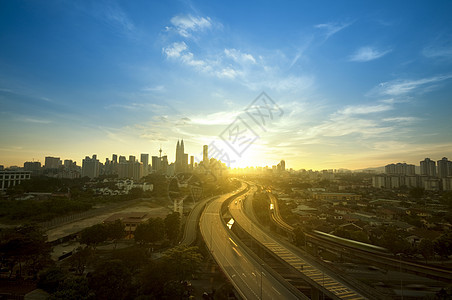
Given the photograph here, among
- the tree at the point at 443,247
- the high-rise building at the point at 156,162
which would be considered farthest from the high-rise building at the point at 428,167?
the high-rise building at the point at 156,162

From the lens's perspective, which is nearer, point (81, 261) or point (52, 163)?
point (81, 261)

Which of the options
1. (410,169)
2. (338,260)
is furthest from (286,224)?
(410,169)

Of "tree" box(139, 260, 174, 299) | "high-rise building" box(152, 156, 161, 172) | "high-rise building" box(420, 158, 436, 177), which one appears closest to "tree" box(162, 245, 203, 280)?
"tree" box(139, 260, 174, 299)

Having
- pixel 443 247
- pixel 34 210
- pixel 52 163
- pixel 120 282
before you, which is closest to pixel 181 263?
pixel 120 282

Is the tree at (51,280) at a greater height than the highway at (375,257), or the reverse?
the tree at (51,280)

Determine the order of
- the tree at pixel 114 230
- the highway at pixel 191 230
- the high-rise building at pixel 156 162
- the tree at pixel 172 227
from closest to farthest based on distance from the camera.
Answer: the tree at pixel 114 230 → the highway at pixel 191 230 → the tree at pixel 172 227 → the high-rise building at pixel 156 162

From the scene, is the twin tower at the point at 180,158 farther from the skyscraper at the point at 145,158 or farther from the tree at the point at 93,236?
the tree at the point at 93,236

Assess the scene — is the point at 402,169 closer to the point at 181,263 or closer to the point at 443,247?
the point at 443,247

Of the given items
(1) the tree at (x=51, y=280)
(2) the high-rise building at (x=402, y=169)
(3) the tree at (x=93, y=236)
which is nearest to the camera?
(1) the tree at (x=51, y=280)
